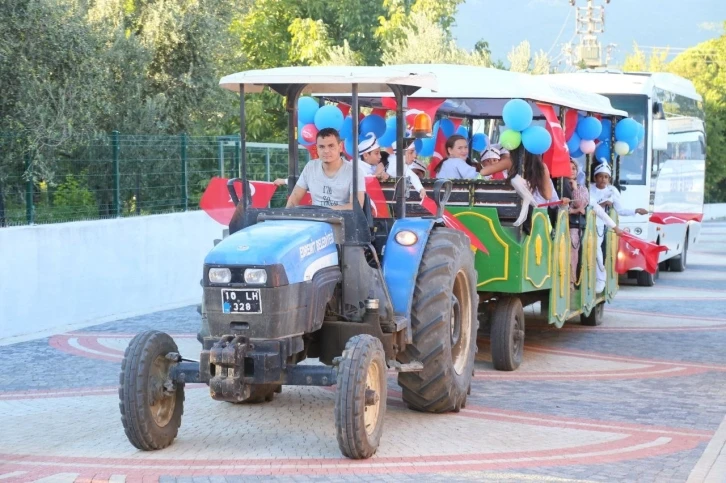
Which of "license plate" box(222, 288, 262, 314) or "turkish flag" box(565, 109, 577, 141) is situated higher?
"turkish flag" box(565, 109, 577, 141)

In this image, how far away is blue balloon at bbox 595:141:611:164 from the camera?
15320 millimetres

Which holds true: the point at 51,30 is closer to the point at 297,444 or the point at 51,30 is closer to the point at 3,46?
the point at 3,46

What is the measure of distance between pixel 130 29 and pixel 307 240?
13.8 metres

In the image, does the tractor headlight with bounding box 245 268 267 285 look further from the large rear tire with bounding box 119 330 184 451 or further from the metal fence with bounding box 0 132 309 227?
the metal fence with bounding box 0 132 309 227

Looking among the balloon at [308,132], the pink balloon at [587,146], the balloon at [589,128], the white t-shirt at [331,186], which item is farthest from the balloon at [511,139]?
the white t-shirt at [331,186]

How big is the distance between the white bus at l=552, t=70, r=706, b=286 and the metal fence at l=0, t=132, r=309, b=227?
5.85 metres

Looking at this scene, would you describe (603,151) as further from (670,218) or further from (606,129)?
(670,218)

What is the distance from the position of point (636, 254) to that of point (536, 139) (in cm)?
691

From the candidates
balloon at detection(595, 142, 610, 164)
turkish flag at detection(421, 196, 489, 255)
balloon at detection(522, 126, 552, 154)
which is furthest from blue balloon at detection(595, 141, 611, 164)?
turkish flag at detection(421, 196, 489, 255)

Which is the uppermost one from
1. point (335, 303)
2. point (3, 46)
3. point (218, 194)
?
point (3, 46)

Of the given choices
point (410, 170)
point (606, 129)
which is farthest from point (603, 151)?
point (410, 170)

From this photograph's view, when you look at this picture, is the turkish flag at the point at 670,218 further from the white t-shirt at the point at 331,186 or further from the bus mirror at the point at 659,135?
the white t-shirt at the point at 331,186

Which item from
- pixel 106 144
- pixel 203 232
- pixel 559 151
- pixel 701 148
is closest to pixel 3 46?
pixel 106 144

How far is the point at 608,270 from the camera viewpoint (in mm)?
14641
